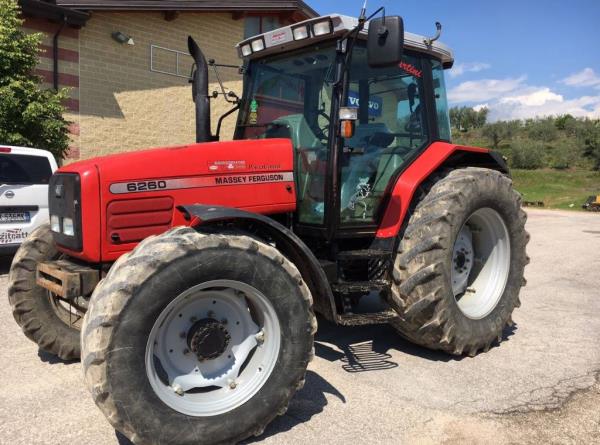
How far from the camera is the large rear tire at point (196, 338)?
8.12 feet

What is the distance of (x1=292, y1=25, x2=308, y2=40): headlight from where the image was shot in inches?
148

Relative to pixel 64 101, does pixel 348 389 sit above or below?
below

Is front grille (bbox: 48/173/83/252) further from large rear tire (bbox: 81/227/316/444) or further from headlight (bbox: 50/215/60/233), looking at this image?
large rear tire (bbox: 81/227/316/444)

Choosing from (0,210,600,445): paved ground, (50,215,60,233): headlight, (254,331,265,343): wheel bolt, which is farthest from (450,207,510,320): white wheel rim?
(50,215,60,233): headlight

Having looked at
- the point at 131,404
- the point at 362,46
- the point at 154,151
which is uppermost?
the point at 362,46

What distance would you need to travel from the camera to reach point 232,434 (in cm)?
273

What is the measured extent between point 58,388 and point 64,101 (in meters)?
9.32

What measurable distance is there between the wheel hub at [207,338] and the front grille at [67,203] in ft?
2.80

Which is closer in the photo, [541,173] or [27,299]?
[27,299]

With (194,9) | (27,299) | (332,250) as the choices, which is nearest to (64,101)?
(194,9)

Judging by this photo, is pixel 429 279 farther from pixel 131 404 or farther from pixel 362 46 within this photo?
pixel 131 404

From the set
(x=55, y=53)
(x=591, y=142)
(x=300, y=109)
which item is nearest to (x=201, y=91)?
(x=300, y=109)

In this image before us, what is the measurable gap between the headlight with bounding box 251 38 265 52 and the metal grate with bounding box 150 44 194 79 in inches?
372

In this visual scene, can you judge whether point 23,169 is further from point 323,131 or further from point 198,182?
point 323,131
